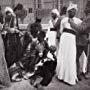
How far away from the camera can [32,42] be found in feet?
18.4

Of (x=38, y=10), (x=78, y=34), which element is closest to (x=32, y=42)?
(x=78, y=34)

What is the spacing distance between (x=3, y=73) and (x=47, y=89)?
3.29 ft

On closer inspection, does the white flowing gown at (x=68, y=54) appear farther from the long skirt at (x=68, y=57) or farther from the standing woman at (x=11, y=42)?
the standing woman at (x=11, y=42)

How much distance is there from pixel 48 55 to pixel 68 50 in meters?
0.48

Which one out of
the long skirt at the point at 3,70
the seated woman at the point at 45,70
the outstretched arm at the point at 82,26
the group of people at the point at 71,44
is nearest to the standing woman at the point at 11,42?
the seated woman at the point at 45,70

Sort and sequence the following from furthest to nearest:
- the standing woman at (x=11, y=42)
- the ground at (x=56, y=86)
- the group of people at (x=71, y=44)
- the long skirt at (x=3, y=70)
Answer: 1. the standing woman at (x=11, y=42)
2. the group of people at (x=71, y=44)
3. the ground at (x=56, y=86)
4. the long skirt at (x=3, y=70)

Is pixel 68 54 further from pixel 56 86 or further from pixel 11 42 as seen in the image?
pixel 11 42

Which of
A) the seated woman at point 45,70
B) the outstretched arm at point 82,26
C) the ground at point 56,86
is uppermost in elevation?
the outstretched arm at point 82,26

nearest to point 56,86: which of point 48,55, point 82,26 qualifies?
point 48,55

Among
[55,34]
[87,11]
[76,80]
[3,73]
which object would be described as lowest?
[76,80]

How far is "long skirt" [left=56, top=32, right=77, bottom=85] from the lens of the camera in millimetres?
5371

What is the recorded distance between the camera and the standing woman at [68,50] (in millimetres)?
5324

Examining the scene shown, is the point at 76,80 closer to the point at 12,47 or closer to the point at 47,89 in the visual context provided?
the point at 47,89

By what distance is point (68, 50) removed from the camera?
5.42m
